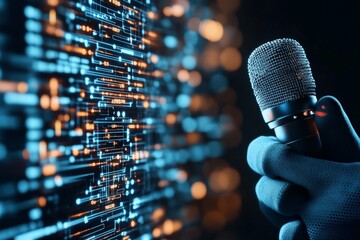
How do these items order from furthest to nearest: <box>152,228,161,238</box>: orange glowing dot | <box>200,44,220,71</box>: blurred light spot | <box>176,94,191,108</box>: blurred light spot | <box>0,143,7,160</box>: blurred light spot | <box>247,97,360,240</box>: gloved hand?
<box>200,44,220,71</box>: blurred light spot → <box>176,94,191,108</box>: blurred light spot → <box>152,228,161,238</box>: orange glowing dot → <box>247,97,360,240</box>: gloved hand → <box>0,143,7,160</box>: blurred light spot

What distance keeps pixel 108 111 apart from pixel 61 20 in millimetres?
172

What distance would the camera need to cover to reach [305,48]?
1048 mm

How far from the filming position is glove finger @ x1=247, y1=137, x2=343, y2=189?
580 mm

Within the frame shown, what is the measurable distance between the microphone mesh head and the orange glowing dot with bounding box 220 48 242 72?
0.39 meters

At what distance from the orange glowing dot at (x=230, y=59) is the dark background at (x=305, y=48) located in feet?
0.06

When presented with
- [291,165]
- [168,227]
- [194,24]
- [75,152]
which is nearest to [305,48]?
Result: [194,24]

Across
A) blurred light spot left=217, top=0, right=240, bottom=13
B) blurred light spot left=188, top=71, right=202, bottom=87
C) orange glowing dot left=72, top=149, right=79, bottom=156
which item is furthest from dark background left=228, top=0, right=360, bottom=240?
A: orange glowing dot left=72, top=149, right=79, bottom=156

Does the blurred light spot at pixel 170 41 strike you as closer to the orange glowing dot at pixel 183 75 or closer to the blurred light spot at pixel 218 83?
the orange glowing dot at pixel 183 75

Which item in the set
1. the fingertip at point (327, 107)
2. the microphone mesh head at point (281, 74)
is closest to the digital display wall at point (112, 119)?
the microphone mesh head at point (281, 74)

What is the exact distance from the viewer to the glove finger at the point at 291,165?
0.58 metres

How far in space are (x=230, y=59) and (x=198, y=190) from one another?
0.43 metres

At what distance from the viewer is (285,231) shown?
0.63 m

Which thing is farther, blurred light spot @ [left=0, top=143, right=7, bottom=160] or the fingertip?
the fingertip

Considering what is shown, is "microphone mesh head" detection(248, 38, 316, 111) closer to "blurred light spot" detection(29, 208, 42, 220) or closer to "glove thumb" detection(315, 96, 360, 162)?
"glove thumb" detection(315, 96, 360, 162)
